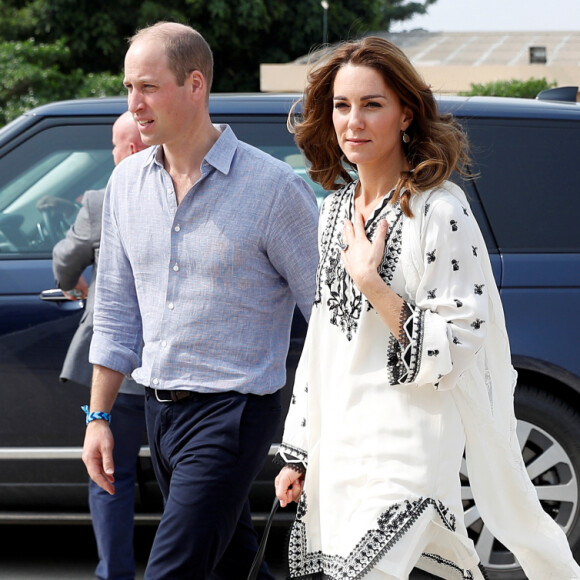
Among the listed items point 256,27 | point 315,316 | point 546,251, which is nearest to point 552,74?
point 256,27

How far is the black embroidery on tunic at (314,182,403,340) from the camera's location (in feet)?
8.20

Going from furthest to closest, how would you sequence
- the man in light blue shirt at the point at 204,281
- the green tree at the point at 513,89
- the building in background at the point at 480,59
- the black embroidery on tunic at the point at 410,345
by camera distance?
the building in background at the point at 480,59 → the green tree at the point at 513,89 → the man in light blue shirt at the point at 204,281 → the black embroidery on tunic at the point at 410,345

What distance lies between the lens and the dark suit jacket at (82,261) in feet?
12.7

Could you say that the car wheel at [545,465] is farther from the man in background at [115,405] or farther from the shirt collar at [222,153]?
the shirt collar at [222,153]

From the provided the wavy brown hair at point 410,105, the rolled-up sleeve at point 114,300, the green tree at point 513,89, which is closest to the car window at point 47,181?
the rolled-up sleeve at point 114,300

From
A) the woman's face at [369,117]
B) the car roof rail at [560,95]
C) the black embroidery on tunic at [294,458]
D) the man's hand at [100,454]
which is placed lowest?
the man's hand at [100,454]

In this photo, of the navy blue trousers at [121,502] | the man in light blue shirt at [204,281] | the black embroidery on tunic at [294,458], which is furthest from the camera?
the navy blue trousers at [121,502]

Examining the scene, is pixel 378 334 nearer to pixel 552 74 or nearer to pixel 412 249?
pixel 412 249

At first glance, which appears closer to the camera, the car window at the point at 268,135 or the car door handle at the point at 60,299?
the car door handle at the point at 60,299

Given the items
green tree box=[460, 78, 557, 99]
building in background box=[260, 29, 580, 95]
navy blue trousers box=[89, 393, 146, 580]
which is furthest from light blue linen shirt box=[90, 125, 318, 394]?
green tree box=[460, 78, 557, 99]

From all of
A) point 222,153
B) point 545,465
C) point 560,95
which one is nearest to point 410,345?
point 222,153

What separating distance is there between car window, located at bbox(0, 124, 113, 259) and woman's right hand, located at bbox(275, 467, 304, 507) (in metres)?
1.87

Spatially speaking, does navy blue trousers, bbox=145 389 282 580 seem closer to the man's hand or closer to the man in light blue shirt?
the man in light blue shirt

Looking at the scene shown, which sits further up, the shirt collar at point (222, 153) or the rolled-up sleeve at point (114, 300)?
the shirt collar at point (222, 153)
